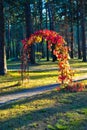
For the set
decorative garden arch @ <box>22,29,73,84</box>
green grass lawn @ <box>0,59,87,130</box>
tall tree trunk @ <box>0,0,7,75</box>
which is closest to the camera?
green grass lawn @ <box>0,59,87,130</box>

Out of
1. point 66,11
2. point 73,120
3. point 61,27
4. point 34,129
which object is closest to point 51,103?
point 73,120

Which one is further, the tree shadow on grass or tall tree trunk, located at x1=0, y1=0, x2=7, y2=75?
tall tree trunk, located at x1=0, y1=0, x2=7, y2=75

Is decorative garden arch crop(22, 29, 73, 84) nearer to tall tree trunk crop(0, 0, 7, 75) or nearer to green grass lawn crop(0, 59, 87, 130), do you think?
green grass lawn crop(0, 59, 87, 130)

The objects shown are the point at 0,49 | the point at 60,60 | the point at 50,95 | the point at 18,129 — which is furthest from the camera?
the point at 0,49

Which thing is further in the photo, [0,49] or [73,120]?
[0,49]

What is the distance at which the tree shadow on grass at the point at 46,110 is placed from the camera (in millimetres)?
9414

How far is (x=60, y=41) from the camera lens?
15.4 metres

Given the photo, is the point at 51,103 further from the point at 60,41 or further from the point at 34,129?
the point at 60,41

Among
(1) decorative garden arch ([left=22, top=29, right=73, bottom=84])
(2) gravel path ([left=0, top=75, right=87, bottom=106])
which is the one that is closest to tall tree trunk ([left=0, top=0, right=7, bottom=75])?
(2) gravel path ([left=0, top=75, right=87, bottom=106])

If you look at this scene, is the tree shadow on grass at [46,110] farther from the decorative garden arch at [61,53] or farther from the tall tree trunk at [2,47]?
the tall tree trunk at [2,47]

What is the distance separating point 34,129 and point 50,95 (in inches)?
177

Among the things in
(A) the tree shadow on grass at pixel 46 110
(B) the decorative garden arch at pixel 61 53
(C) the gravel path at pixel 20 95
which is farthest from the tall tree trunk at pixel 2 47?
(A) the tree shadow on grass at pixel 46 110

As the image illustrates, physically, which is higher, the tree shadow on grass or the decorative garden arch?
the decorative garden arch

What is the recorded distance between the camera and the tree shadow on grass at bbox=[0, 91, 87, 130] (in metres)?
9.41
